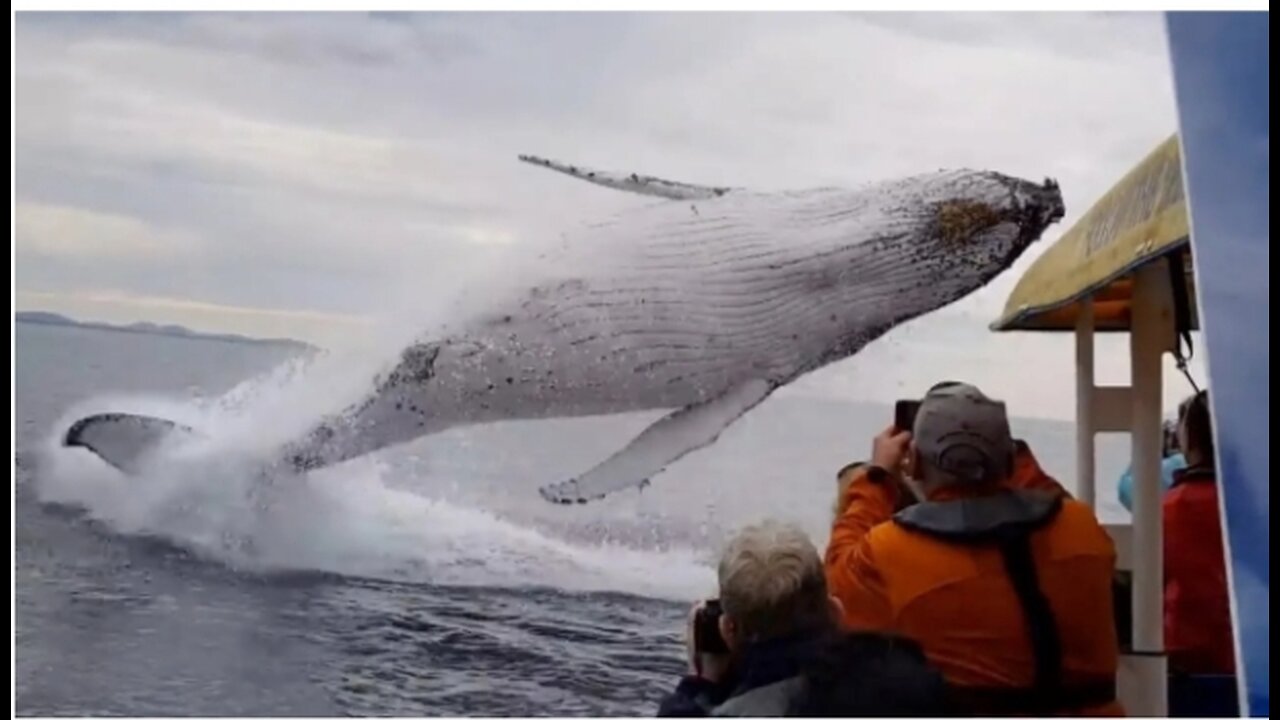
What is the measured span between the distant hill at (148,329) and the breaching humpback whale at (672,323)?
0.54 feet

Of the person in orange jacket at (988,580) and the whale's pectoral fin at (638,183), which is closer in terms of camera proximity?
the person in orange jacket at (988,580)

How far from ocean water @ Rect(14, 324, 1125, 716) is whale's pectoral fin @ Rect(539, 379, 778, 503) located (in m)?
0.02

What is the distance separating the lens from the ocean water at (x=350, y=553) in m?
2.46

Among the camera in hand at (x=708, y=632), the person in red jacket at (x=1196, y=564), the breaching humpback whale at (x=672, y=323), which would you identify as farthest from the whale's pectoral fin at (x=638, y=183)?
the person in red jacket at (x=1196, y=564)

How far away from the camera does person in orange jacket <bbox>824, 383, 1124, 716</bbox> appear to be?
2.19 m

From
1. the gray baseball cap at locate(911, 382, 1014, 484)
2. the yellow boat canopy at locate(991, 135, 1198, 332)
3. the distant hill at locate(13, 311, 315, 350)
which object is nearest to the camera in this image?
the gray baseball cap at locate(911, 382, 1014, 484)

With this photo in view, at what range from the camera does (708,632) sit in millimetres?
2264

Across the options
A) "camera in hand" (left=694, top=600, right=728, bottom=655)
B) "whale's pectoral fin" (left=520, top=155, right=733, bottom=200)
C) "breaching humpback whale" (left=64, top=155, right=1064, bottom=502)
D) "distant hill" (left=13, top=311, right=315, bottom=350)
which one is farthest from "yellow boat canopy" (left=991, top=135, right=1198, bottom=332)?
"distant hill" (left=13, top=311, right=315, bottom=350)

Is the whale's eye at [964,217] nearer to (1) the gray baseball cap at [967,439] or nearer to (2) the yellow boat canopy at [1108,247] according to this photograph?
(2) the yellow boat canopy at [1108,247]

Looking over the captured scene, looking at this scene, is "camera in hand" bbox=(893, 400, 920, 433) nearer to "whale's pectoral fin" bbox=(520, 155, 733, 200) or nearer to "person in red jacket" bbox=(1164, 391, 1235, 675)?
"whale's pectoral fin" bbox=(520, 155, 733, 200)

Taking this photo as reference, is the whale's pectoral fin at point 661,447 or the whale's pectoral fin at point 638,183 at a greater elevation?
the whale's pectoral fin at point 638,183

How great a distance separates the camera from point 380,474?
254 cm

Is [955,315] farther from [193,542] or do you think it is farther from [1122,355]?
[193,542]
